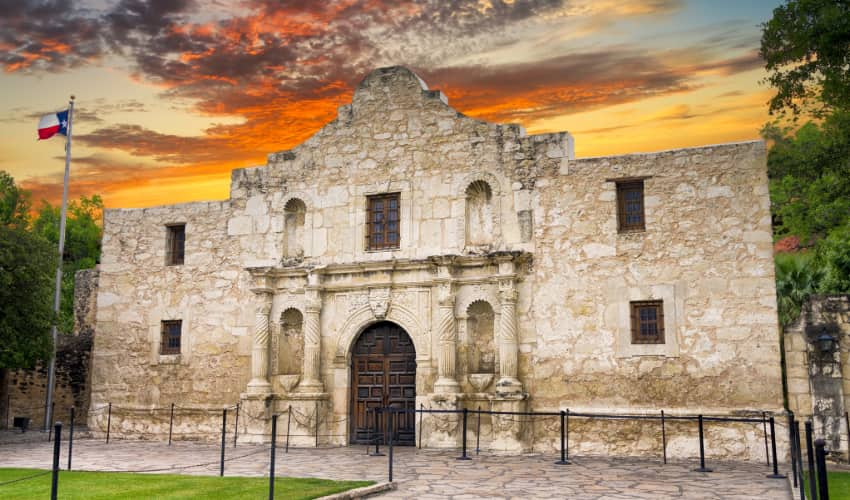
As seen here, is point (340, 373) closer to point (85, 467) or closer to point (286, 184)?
point (286, 184)

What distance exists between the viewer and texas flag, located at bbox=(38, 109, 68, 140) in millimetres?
23328

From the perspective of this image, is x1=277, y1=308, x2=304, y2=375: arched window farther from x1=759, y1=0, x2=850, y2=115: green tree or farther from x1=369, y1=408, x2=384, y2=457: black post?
x1=759, y1=0, x2=850, y2=115: green tree

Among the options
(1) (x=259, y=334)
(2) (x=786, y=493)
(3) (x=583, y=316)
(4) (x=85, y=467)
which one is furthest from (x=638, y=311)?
(4) (x=85, y=467)

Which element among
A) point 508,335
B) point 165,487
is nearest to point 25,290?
point 165,487

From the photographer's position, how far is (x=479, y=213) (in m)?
17.7

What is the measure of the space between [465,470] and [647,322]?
5067mm

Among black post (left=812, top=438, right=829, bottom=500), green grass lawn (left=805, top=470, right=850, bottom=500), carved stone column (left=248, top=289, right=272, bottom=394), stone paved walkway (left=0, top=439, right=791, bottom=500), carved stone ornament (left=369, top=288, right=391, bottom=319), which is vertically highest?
carved stone ornament (left=369, top=288, right=391, bottom=319)

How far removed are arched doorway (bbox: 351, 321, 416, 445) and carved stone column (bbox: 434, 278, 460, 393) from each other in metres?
1.04

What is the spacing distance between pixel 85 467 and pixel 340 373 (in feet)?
19.5

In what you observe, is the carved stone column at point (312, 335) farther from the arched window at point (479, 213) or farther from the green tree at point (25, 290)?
the green tree at point (25, 290)

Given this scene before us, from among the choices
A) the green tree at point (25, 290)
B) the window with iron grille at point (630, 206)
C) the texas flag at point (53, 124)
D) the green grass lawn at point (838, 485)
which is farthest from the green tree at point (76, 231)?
the green grass lawn at point (838, 485)

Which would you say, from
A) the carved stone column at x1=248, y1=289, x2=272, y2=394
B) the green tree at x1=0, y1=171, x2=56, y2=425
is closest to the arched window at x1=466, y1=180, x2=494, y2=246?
the carved stone column at x1=248, y1=289, x2=272, y2=394

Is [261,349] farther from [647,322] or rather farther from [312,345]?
[647,322]

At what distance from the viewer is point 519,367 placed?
54.3 feet
